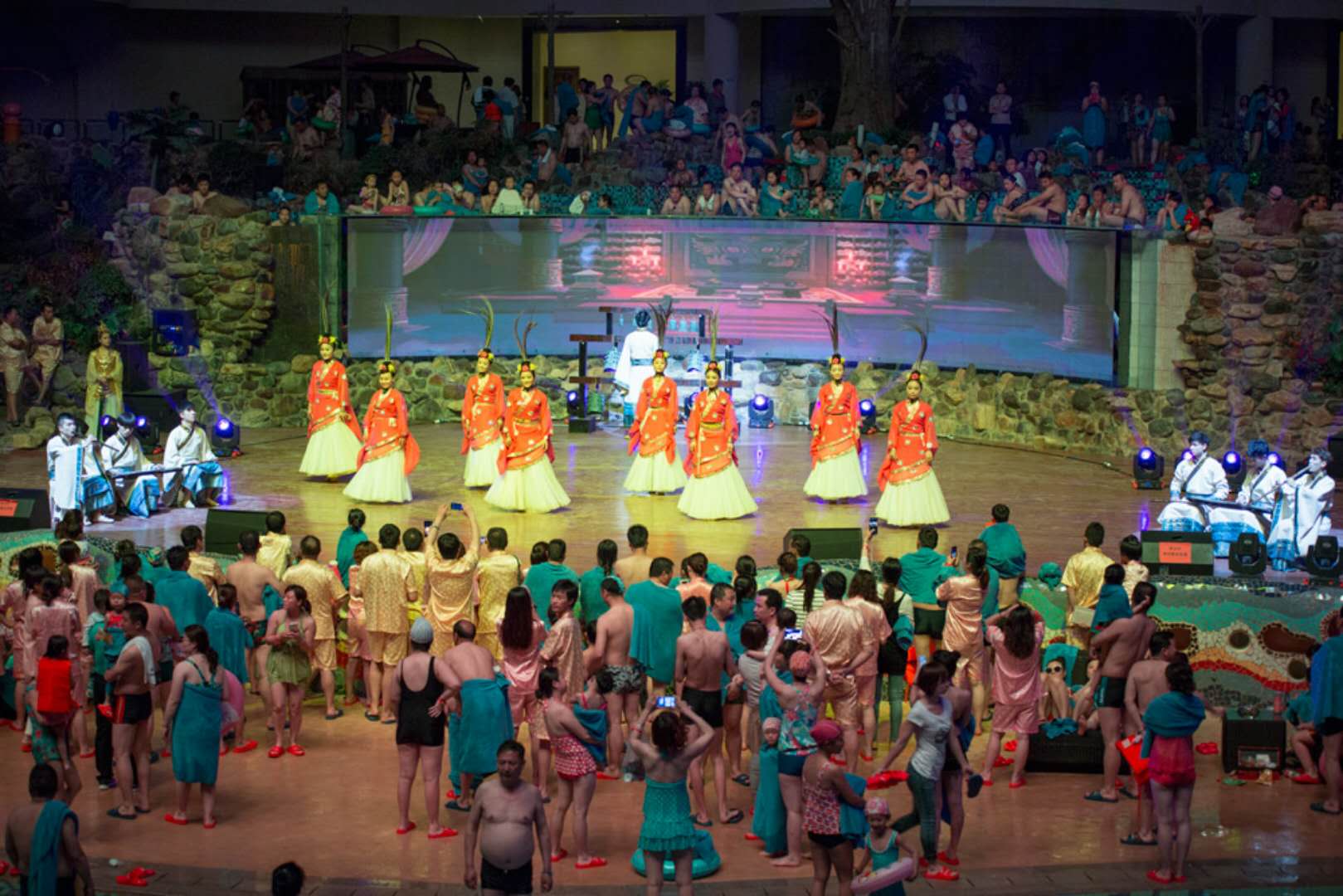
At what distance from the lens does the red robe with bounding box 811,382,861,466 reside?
19.4 m

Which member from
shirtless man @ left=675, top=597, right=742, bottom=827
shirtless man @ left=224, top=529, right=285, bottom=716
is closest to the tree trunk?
shirtless man @ left=224, top=529, right=285, bottom=716

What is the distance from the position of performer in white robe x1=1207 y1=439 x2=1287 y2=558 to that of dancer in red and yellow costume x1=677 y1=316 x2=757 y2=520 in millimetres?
4432

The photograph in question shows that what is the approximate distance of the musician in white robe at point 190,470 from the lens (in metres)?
18.8

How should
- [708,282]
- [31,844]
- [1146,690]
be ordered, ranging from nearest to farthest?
[31,844] < [1146,690] < [708,282]

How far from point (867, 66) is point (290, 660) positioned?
1928 cm

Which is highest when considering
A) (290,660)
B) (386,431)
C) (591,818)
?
(386,431)

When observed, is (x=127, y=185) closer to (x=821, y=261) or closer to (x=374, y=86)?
(x=374, y=86)

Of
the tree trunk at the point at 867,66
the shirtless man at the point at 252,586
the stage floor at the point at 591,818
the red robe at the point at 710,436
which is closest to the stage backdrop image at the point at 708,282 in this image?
the tree trunk at the point at 867,66

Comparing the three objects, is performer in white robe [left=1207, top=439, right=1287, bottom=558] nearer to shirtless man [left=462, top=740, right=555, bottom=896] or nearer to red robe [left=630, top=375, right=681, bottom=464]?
red robe [left=630, top=375, right=681, bottom=464]

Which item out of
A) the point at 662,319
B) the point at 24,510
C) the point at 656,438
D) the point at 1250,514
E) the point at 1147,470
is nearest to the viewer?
the point at 24,510

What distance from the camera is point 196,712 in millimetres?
11516

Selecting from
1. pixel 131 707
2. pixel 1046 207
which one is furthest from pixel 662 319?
pixel 131 707

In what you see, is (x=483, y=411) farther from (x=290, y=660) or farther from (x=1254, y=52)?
(x=1254, y=52)

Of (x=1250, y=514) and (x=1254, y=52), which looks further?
(x=1254, y=52)
